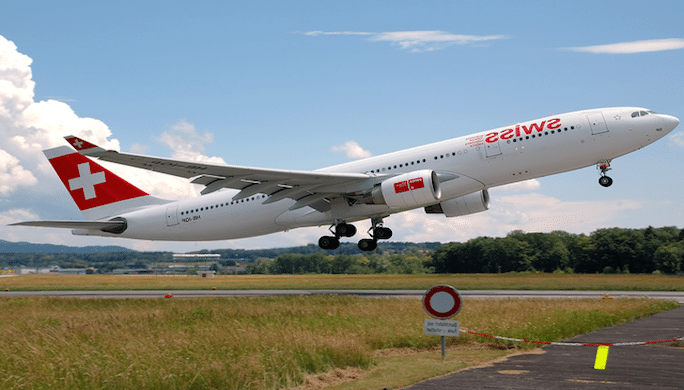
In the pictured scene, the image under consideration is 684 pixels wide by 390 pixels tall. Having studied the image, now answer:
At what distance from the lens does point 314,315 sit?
67.4 ft

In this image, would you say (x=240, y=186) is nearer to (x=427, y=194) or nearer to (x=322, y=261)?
(x=427, y=194)

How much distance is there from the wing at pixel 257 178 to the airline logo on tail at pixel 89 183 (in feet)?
34.1

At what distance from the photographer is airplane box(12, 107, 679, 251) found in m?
27.3

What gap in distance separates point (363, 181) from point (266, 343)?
17587 millimetres

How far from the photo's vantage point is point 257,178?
1144 inches

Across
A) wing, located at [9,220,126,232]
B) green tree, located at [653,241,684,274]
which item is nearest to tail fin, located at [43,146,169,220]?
wing, located at [9,220,126,232]

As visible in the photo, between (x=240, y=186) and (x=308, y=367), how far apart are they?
1955 cm

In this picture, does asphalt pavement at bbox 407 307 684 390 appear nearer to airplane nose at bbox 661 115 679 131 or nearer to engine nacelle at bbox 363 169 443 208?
engine nacelle at bbox 363 169 443 208

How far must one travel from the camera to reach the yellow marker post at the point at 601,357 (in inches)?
429

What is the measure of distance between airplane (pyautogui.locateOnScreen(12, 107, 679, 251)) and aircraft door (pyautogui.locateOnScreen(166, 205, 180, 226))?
57mm

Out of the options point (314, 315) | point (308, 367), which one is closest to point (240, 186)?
point (314, 315)

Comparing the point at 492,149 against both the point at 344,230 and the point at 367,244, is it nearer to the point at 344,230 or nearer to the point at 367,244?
the point at 344,230

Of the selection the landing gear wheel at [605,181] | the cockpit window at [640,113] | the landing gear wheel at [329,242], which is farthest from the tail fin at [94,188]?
the cockpit window at [640,113]

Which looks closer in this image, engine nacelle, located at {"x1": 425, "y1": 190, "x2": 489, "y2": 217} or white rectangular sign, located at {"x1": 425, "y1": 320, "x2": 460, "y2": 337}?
white rectangular sign, located at {"x1": 425, "y1": 320, "x2": 460, "y2": 337}
